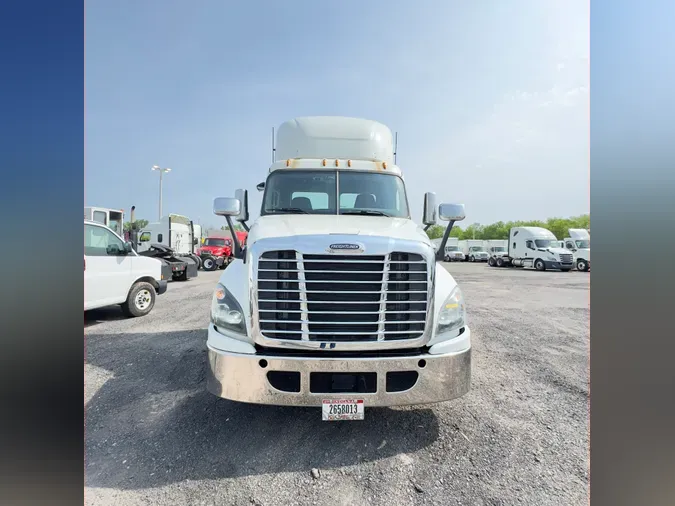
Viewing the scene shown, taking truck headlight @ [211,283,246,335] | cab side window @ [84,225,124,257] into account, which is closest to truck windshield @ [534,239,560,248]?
cab side window @ [84,225,124,257]

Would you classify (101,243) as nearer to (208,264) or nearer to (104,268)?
(104,268)

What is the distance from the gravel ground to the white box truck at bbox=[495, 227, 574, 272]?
2422cm

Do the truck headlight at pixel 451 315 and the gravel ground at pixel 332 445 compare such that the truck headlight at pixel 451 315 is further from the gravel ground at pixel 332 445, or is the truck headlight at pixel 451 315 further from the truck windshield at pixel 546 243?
the truck windshield at pixel 546 243

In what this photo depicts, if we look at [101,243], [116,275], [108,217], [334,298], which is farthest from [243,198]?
[108,217]

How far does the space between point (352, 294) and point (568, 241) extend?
31.7 meters

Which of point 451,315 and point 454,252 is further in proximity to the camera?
point 454,252

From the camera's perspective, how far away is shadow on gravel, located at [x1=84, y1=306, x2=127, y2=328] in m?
7.17

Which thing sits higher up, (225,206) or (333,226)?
(225,206)

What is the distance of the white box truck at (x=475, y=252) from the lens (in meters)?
44.7

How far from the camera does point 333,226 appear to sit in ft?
10.8

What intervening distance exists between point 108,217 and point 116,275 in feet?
20.0

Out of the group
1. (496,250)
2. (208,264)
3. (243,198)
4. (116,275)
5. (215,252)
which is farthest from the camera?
(496,250)
